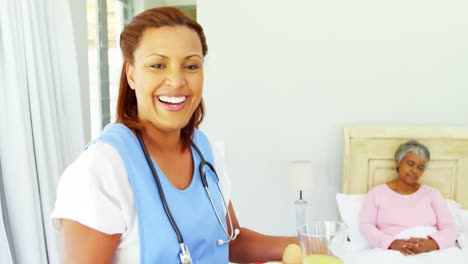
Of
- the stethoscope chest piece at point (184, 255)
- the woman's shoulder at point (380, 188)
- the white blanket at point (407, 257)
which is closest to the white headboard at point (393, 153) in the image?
the woman's shoulder at point (380, 188)

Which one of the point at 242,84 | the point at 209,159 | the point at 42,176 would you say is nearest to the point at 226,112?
the point at 242,84

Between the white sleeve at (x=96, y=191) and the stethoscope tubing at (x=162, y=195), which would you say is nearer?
the white sleeve at (x=96, y=191)

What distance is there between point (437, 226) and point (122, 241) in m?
2.40

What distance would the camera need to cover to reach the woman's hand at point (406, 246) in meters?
2.69

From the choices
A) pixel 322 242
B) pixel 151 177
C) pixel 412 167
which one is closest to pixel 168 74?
pixel 151 177

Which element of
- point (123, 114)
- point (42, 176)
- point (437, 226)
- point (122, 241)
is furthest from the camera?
point (437, 226)

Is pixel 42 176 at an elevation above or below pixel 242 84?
below

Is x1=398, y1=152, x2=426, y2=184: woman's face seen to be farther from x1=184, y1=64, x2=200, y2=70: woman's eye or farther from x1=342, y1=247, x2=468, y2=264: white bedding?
x1=184, y1=64, x2=200, y2=70: woman's eye

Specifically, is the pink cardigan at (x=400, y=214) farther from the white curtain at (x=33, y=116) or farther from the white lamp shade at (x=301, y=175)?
the white curtain at (x=33, y=116)

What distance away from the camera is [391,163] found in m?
3.09

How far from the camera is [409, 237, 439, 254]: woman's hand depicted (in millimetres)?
2702

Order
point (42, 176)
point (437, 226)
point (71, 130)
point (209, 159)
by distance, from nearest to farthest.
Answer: point (209, 159)
point (42, 176)
point (71, 130)
point (437, 226)

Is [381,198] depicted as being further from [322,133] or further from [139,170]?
[139,170]

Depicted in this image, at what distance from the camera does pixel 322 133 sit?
3326 mm
